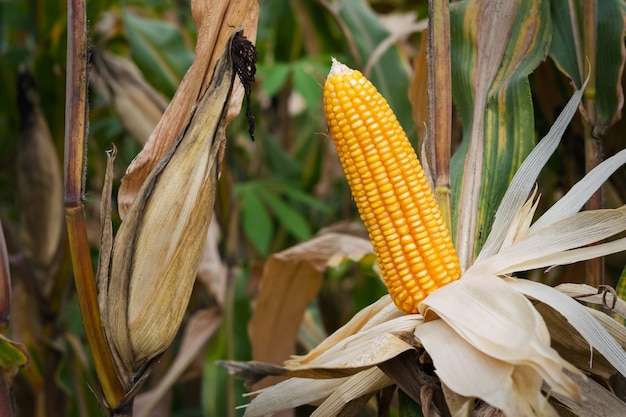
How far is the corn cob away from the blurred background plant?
283mm

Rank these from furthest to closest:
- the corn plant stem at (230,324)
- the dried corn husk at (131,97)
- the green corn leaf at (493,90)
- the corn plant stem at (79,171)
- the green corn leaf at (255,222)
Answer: the dried corn husk at (131,97)
the green corn leaf at (255,222)
the corn plant stem at (230,324)
the green corn leaf at (493,90)
the corn plant stem at (79,171)

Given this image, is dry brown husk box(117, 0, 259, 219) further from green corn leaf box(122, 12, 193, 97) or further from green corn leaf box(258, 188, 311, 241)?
green corn leaf box(122, 12, 193, 97)

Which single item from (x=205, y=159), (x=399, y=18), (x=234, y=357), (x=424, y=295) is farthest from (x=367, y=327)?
(x=399, y=18)

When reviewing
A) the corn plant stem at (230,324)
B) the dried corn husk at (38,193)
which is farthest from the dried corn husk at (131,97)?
the corn plant stem at (230,324)

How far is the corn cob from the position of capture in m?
0.84

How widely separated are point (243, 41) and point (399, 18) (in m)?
1.55

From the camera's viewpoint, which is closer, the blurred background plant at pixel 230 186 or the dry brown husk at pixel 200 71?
the dry brown husk at pixel 200 71

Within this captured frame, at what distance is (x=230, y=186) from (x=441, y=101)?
2.69ft

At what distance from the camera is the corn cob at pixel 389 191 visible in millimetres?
842

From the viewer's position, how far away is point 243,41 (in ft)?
2.72

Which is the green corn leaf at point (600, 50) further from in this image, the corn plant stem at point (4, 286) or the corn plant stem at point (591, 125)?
the corn plant stem at point (4, 286)

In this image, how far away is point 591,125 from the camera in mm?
1113

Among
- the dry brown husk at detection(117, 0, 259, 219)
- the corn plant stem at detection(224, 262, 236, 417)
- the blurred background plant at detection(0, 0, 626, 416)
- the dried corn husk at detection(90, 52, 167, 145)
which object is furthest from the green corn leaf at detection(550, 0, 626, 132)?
the dried corn husk at detection(90, 52, 167, 145)

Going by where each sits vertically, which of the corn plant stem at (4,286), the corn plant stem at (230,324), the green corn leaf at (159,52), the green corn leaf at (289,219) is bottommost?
the corn plant stem at (230,324)
